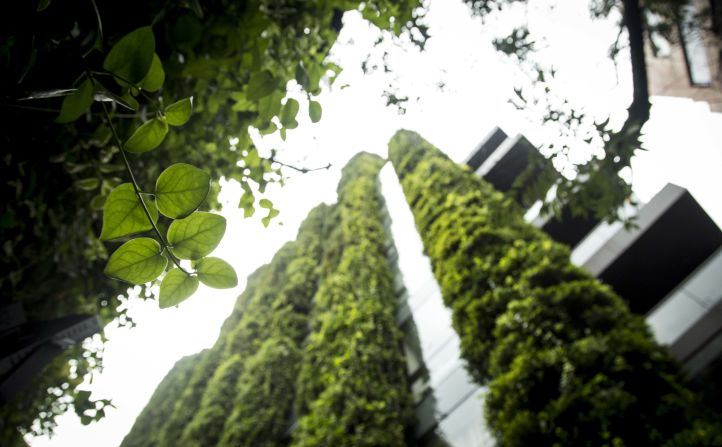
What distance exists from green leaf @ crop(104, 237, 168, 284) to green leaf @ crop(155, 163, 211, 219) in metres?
0.06

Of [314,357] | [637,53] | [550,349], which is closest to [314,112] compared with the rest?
[637,53]

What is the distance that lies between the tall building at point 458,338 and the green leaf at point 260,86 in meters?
1.67

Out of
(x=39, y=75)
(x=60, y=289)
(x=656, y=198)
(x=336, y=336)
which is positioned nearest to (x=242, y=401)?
(x=336, y=336)

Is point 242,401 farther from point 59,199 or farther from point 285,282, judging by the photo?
point 59,199

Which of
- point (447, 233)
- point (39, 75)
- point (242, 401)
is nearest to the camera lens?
point (39, 75)

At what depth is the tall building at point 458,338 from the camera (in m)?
3.66

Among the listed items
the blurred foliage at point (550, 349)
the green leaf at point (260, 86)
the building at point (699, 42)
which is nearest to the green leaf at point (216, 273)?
the green leaf at point (260, 86)

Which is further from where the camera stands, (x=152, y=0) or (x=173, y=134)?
(x=173, y=134)

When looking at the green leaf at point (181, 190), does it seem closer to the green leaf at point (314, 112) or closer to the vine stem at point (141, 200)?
the vine stem at point (141, 200)

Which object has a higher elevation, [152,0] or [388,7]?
[388,7]

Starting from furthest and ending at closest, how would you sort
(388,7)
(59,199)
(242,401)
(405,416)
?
(242,401)
(405,416)
(59,199)
(388,7)

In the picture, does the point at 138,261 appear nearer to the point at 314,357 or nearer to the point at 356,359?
the point at 356,359

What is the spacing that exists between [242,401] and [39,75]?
9.17 m

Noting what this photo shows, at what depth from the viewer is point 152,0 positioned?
78.5 inches
